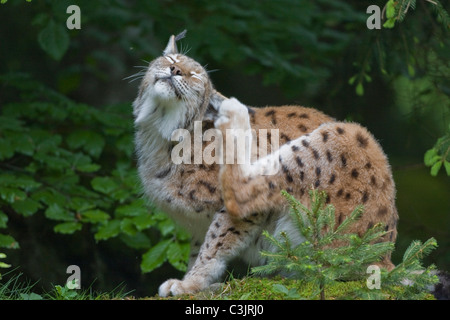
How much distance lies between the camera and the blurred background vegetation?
A: 7.63 m

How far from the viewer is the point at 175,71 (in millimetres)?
5875

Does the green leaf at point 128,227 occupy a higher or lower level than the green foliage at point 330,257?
lower

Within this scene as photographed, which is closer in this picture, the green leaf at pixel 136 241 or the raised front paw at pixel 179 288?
the raised front paw at pixel 179 288

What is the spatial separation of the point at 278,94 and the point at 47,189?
5534 millimetres

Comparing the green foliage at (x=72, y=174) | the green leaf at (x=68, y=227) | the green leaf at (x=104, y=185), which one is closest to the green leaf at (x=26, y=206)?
the green foliage at (x=72, y=174)

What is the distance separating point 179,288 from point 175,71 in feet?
6.17

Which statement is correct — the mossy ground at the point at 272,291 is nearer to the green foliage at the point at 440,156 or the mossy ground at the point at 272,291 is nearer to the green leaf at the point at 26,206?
the green foliage at the point at 440,156

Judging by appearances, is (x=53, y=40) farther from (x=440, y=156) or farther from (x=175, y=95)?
(x=440, y=156)

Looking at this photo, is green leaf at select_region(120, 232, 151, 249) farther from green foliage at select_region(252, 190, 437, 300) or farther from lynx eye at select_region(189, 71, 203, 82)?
green foliage at select_region(252, 190, 437, 300)

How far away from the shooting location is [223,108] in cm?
575

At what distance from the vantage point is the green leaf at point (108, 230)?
732 centimetres

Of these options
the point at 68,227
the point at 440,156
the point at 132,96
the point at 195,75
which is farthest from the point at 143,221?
the point at 132,96

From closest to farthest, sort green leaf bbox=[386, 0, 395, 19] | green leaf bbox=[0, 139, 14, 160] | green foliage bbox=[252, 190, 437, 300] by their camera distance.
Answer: green foliage bbox=[252, 190, 437, 300]
green leaf bbox=[386, 0, 395, 19]
green leaf bbox=[0, 139, 14, 160]

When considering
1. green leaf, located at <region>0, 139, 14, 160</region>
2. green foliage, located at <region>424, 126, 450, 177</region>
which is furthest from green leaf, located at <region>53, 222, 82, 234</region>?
green foliage, located at <region>424, 126, 450, 177</region>
